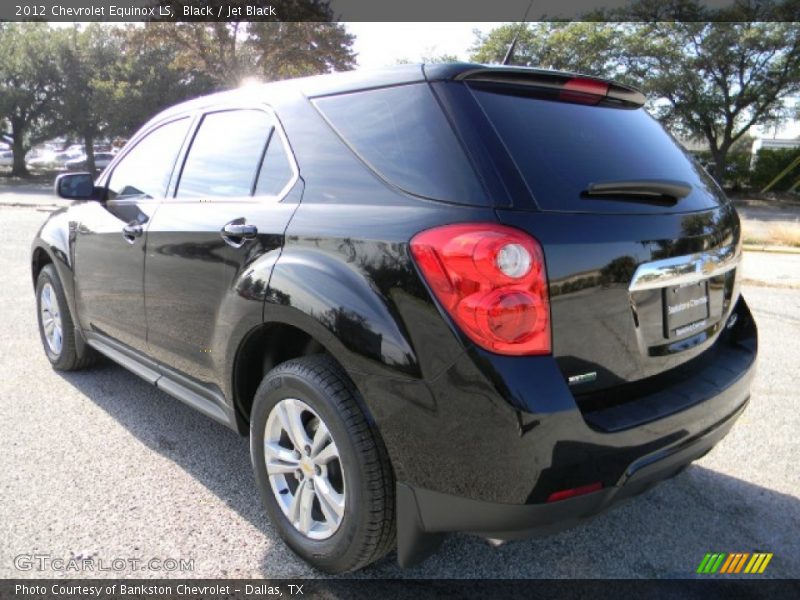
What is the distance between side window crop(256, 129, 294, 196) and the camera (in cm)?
256

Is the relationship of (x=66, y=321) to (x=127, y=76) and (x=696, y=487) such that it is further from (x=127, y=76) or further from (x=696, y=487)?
(x=127, y=76)

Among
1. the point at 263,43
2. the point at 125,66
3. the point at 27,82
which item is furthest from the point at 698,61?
the point at 27,82

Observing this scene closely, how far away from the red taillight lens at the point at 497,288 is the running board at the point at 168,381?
4.42 feet

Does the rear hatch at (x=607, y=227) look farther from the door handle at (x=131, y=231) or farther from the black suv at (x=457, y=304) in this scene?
the door handle at (x=131, y=231)

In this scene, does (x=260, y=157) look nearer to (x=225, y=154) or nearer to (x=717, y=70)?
(x=225, y=154)

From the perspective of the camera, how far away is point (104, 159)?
131 ft

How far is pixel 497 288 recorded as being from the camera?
1.82m

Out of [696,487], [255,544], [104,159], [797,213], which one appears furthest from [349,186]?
[104,159]

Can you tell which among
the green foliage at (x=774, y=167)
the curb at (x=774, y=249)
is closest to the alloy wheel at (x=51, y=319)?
the curb at (x=774, y=249)

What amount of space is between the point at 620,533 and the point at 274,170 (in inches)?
82.2

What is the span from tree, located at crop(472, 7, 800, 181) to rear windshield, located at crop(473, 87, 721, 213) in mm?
29304

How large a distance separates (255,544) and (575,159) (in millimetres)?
1914

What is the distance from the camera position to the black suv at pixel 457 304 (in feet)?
6.02

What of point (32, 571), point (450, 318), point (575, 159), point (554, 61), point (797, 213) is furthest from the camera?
point (554, 61)
